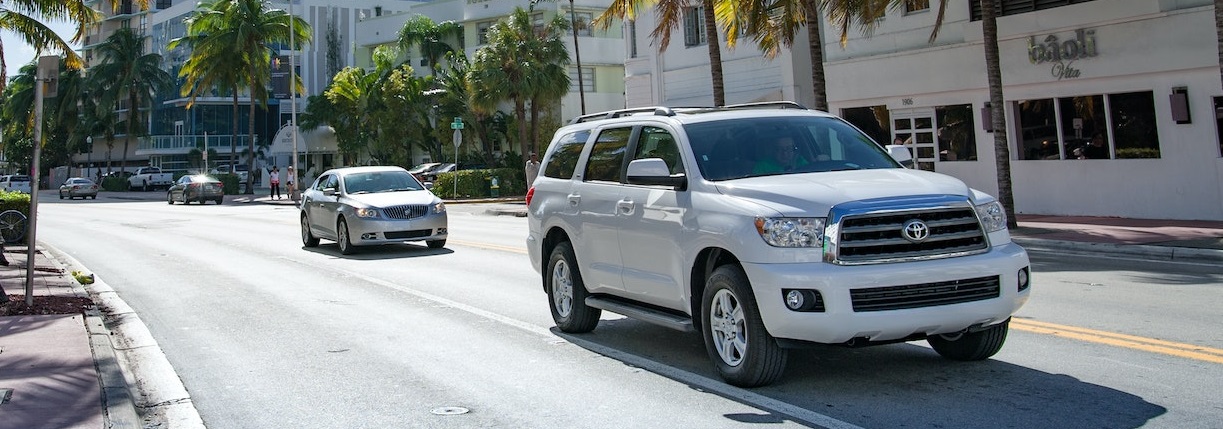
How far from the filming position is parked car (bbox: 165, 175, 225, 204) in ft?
151

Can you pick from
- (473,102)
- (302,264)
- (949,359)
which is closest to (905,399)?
(949,359)

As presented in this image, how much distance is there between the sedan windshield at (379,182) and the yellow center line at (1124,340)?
475 inches

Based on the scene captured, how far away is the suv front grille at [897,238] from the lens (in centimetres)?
592

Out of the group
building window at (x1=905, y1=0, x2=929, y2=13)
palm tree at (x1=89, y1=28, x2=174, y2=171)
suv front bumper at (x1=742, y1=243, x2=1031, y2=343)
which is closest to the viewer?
suv front bumper at (x1=742, y1=243, x2=1031, y2=343)

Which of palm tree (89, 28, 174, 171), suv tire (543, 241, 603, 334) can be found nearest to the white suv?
suv tire (543, 241, 603, 334)

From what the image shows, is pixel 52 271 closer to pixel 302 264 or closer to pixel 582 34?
pixel 302 264

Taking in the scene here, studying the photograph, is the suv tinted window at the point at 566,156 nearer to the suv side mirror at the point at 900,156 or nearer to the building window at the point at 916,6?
the suv side mirror at the point at 900,156

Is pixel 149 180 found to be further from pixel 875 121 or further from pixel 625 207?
pixel 625 207

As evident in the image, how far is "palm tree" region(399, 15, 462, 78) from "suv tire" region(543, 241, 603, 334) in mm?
47812

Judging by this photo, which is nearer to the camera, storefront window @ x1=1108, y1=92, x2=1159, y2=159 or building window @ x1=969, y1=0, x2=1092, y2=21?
storefront window @ x1=1108, y1=92, x2=1159, y2=159

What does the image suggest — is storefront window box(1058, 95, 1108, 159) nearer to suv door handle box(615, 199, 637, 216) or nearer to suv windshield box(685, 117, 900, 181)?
suv windshield box(685, 117, 900, 181)

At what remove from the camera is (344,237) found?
58.0 feet

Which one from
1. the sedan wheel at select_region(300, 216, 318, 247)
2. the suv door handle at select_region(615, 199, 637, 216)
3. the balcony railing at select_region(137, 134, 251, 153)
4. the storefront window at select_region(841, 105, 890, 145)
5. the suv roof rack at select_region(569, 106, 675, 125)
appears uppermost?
the balcony railing at select_region(137, 134, 251, 153)

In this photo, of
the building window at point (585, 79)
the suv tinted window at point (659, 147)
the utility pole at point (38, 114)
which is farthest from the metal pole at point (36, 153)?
the building window at point (585, 79)
